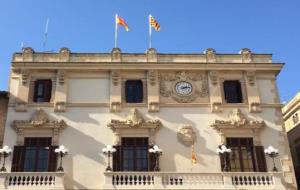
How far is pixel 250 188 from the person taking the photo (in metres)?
22.0

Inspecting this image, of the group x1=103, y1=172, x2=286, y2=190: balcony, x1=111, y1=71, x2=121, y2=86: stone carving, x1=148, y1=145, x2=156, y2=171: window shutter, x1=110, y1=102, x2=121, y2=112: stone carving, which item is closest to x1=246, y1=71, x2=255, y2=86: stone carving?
x1=103, y1=172, x2=286, y2=190: balcony

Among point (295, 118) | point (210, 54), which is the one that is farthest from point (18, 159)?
point (295, 118)

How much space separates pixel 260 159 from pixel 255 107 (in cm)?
320

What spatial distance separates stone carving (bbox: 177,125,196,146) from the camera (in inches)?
961

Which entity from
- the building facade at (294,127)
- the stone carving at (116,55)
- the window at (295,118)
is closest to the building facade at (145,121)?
the stone carving at (116,55)

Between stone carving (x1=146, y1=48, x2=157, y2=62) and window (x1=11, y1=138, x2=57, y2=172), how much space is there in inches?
305

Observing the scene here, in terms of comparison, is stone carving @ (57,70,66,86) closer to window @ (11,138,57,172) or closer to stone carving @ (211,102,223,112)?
window @ (11,138,57,172)

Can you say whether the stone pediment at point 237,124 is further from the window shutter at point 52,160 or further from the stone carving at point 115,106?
the window shutter at point 52,160

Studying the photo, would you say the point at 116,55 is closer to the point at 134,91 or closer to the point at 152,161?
A: the point at 134,91

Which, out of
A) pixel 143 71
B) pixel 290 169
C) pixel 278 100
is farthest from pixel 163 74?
pixel 290 169

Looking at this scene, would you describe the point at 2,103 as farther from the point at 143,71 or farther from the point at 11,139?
the point at 143,71

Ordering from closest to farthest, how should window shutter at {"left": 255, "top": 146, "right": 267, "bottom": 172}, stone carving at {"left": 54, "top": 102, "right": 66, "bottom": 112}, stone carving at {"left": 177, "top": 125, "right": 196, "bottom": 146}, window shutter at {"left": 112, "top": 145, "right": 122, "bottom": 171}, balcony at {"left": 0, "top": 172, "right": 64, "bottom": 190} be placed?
balcony at {"left": 0, "top": 172, "right": 64, "bottom": 190}, window shutter at {"left": 112, "top": 145, "right": 122, "bottom": 171}, window shutter at {"left": 255, "top": 146, "right": 267, "bottom": 172}, stone carving at {"left": 177, "top": 125, "right": 196, "bottom": 146}, stone carving at {"left": 54, "top": 102, "right": 66, "bottom": 112}

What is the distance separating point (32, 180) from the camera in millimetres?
21922

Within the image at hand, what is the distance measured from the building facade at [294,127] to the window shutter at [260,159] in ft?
18.6
